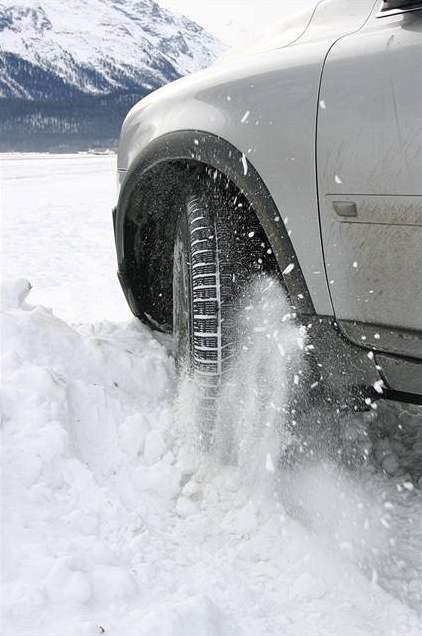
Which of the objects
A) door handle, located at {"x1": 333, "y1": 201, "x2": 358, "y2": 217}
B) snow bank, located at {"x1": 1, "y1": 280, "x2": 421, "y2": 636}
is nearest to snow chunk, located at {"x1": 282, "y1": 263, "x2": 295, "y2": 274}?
door handle, located at {"x1": 333, "y1": 201, "x2": 358, "y2": 217}

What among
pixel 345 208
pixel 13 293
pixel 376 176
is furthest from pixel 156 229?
pixel 376 176

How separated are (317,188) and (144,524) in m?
1.17

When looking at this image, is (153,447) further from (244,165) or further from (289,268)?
(244,165)

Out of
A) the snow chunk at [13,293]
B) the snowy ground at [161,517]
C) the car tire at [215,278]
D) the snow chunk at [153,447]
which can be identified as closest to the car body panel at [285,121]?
the car tire at [215,278]

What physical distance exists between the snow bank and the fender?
723 mm

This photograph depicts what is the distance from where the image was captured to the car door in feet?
5.41

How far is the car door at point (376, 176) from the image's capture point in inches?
64.9

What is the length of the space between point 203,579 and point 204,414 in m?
0.72

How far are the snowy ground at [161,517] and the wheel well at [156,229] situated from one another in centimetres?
23

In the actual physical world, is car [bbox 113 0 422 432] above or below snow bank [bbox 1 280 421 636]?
above

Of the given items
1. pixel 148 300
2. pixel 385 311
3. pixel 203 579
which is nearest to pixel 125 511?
pixel 203 579

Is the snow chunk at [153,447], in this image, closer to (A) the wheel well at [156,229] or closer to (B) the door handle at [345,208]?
(A) the wheel well at [156,229]

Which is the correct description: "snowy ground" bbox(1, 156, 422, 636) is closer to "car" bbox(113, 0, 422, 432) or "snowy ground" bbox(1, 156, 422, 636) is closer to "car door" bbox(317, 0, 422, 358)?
"car" bbox(113, 0, 422, 432)

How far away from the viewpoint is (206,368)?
237 centimetres
